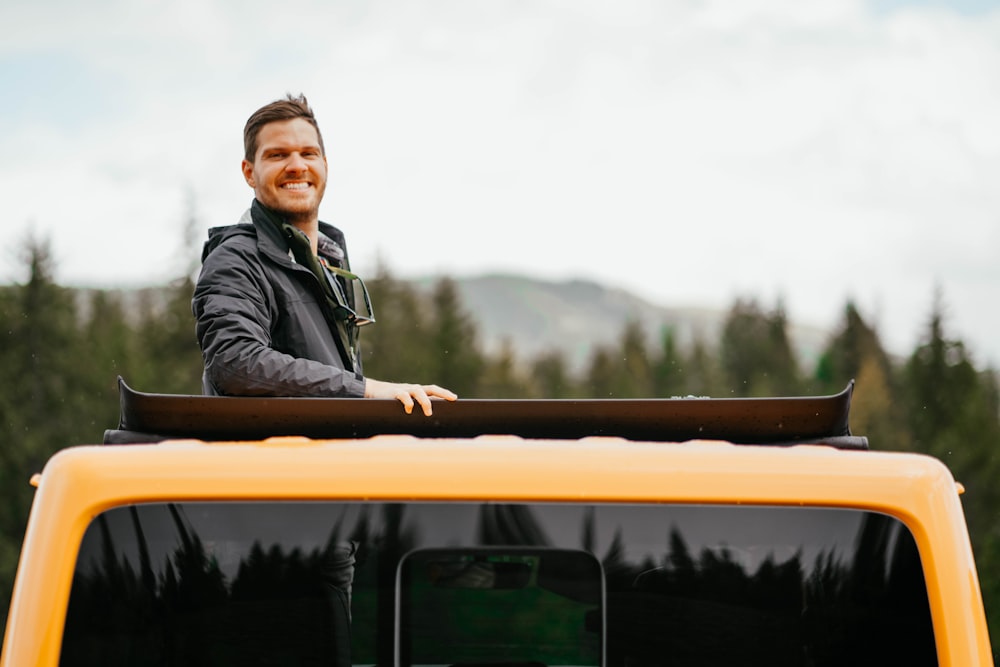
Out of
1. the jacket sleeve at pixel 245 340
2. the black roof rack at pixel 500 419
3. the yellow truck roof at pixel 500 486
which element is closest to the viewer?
the yellow truck roof at pixel 500 486

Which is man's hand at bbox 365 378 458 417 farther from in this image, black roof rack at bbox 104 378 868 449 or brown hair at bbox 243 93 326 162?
brown hair at bbox 243 93 326 162

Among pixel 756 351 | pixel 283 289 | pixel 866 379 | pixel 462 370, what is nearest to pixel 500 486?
pixel 283 289

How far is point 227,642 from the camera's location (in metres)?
1.96

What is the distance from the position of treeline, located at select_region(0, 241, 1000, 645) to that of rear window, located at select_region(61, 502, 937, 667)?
2134 inches

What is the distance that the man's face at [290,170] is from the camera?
11.9 feet

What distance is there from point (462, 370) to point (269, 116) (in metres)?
81.2

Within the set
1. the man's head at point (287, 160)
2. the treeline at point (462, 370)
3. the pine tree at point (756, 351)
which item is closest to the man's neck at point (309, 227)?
the man's head at point (287, 160)

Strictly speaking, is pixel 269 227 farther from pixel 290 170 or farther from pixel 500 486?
pixel 500 486

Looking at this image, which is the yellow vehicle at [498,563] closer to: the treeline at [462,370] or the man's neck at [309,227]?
the man's neck at [309,227]

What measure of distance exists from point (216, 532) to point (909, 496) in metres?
1.09

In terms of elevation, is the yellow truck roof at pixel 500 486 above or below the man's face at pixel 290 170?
below

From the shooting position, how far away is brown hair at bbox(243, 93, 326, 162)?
12.3 ft

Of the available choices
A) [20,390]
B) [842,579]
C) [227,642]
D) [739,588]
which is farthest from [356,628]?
[20,390]

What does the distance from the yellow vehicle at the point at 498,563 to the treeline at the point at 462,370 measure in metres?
54.2
